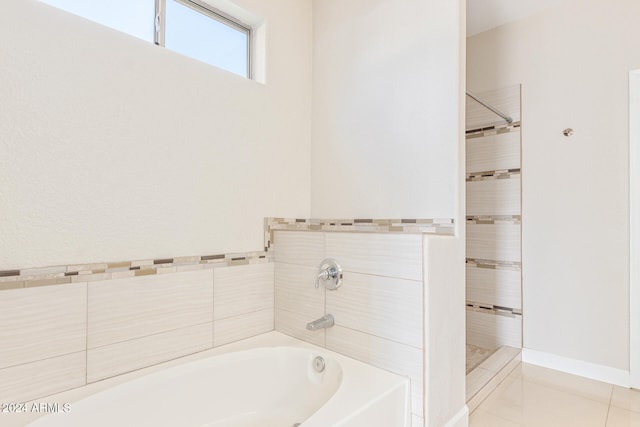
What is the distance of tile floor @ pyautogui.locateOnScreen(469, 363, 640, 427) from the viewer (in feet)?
5.38

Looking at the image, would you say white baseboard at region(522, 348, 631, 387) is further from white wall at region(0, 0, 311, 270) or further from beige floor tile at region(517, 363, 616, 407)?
white wall at region(0, 0, 311, 270)

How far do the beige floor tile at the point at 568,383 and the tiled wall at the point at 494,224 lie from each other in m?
0.24

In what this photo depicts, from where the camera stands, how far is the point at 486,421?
1.65 meters

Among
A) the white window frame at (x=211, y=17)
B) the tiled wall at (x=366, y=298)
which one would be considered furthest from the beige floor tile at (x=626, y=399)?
the white window frame at (x=211, y=17)

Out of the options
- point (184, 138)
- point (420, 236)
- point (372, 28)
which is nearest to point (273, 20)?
point (372, 28)

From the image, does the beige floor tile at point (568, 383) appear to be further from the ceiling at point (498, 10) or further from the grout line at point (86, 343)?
the ceiling at point (498, 10)

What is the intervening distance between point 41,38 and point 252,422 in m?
1.75

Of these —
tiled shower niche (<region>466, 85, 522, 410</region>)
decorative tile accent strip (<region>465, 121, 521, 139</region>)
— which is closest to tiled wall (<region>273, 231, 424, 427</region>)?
tiled shower niche (<region>466, 85, 522, 410</region>)

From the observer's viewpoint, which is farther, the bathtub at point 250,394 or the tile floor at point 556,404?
the tile floor at point 556,404

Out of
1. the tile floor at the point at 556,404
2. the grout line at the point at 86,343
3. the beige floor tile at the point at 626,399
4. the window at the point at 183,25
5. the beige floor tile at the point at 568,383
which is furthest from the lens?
the beige floor tile at the point at 568,383

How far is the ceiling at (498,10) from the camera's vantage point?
2.33 m

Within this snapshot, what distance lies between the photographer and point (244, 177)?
69.5 inches

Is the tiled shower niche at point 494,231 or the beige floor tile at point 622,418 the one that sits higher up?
the tiled shower niche at point 494,231

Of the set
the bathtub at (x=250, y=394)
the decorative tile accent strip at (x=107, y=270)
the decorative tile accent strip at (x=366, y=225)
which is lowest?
the bathtub at (x=250, y=394)
